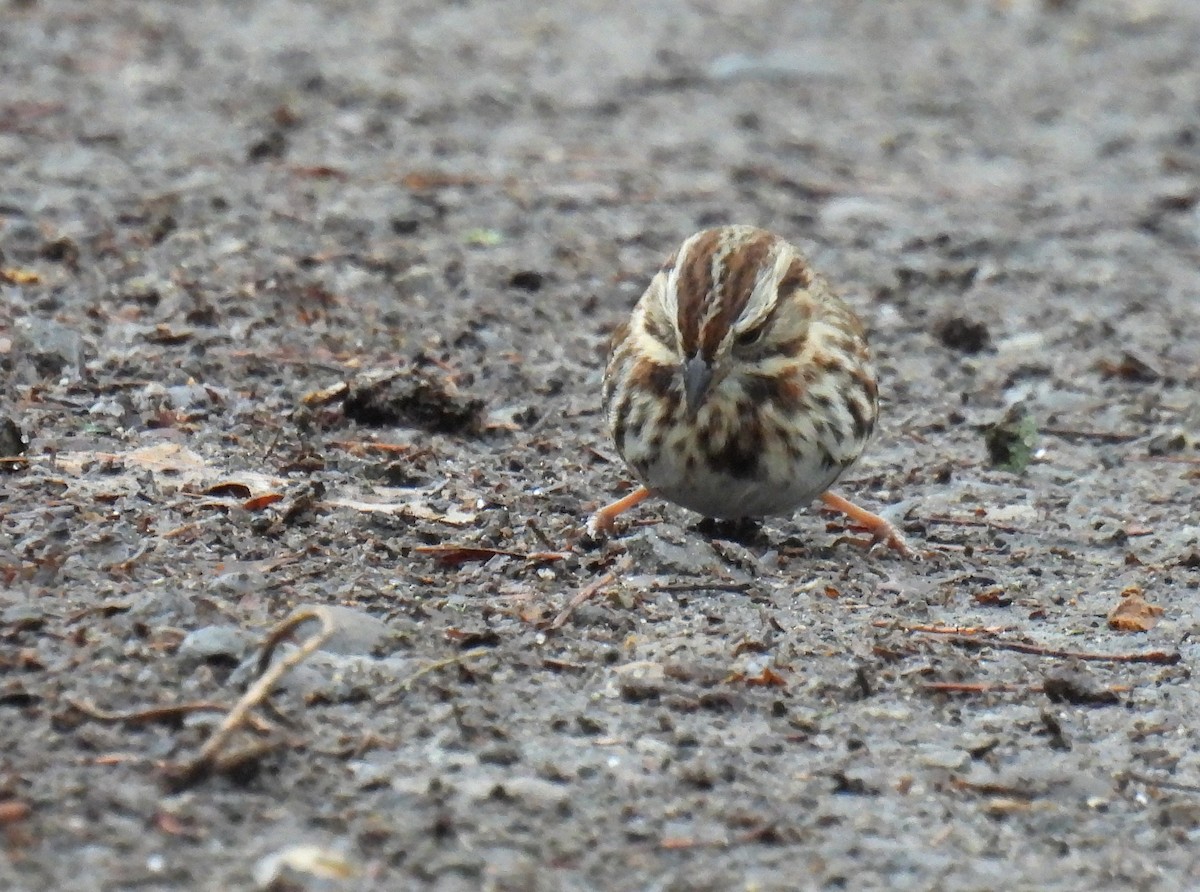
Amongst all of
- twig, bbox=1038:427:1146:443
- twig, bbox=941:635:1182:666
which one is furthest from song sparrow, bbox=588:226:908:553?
twig, bbox=1038:427:1146:443

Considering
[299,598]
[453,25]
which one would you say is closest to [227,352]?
[299,598]

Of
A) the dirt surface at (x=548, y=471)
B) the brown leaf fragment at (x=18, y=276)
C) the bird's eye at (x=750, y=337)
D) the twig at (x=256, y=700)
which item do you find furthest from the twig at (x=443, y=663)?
the brown leaf fragment at (x=18, y=276)

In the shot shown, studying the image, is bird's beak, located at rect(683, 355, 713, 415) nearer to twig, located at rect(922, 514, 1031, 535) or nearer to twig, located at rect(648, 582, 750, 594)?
twig, located at rect(648, 582, 750, 594)

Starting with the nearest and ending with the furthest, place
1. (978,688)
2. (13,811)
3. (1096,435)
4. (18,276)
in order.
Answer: (13,811) → (978,688) → (1096,435) → (18,276)

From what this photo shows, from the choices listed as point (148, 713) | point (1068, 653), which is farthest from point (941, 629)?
point (148, 713)

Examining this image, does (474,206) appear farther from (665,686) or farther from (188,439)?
(665,686)

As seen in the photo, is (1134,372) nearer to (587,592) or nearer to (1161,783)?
(587,592)
